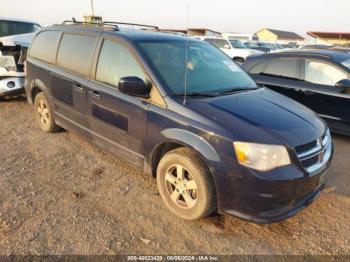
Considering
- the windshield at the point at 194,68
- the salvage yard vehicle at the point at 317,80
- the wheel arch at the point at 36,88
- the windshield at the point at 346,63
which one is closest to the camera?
the windshield at the point at 194,68

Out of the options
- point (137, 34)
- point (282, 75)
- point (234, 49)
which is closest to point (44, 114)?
point (137, 34)

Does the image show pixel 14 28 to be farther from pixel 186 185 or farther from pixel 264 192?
pixel 264 192

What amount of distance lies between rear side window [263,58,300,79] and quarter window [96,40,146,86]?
349 centimetres

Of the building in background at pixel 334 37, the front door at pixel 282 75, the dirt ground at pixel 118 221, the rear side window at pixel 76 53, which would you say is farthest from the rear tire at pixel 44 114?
the building in background at pixel 334 37

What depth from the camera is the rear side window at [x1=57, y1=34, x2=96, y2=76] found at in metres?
4.03

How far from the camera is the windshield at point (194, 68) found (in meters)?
3.30

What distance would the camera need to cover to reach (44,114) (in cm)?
526

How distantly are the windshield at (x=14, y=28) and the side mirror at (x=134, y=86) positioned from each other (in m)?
7.28

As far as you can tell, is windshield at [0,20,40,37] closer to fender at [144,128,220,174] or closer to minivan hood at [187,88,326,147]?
fender at [144,128,220,174]

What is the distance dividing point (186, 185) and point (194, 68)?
1.37 metres

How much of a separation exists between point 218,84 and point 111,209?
1.78 meters

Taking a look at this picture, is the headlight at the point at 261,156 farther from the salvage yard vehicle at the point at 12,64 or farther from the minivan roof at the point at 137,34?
the salvage yard vehicle at the point at 12,64

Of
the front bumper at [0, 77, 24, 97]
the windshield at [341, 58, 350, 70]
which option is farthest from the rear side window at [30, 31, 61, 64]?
the windshield at [341, 58, 350, 70]

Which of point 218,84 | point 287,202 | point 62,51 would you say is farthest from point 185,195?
point 62,51
